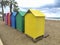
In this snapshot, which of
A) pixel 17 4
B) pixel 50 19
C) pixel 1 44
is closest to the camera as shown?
pixel 1 44

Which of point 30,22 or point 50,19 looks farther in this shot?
point 50,19

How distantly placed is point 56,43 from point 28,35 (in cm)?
177

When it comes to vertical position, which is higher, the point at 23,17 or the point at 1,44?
the point at 23,17

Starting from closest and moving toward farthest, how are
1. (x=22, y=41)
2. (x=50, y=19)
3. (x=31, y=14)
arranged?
(x=22, y=41), (x=31, y=14), (x=50, y=19)

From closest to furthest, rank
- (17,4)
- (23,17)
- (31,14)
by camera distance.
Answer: (31,14)
(23,17)
(17,4)

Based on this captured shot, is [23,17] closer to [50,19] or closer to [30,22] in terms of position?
[30,22]

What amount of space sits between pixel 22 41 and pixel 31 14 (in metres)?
1.49

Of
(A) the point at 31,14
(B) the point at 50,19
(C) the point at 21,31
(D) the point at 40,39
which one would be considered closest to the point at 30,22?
(A) the point at 31,14

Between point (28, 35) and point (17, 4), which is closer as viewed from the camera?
point (28, 35)

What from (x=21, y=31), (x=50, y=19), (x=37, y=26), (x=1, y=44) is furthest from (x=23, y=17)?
(x=50, y=19)

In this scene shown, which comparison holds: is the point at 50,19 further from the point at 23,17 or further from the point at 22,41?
the point at 22,41

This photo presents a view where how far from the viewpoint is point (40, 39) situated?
24.9 ft

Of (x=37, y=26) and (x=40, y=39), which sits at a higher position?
(x=37, y=26)

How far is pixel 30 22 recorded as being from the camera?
7996 millimetres
